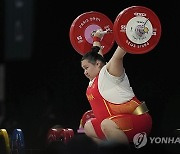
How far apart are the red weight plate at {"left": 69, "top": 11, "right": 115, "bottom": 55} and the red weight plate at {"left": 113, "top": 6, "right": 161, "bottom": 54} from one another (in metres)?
0.42

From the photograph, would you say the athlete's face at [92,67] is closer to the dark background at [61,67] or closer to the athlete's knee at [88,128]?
the athlete's knee at [88,128]

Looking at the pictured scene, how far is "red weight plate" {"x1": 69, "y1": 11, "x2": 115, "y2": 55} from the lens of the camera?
3.12 m

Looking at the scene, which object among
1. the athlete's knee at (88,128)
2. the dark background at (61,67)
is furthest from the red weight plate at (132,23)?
the dark background at (61,67)

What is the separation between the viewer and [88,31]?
3119mm

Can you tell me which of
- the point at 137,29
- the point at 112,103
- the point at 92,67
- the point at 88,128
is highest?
the point at 137,29

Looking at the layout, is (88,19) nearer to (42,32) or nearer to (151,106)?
(42,32)

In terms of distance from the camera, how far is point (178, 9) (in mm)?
3660

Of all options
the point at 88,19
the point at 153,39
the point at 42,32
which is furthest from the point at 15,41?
the point at 153,39

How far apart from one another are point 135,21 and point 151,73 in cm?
101

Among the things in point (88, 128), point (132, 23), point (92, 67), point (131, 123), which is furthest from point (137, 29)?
point (88, 128)

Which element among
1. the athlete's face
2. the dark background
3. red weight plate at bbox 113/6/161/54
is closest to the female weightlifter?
the athlete's face

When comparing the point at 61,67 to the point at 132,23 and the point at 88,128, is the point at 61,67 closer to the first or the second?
the point at 88,128

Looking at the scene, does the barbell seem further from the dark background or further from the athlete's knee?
the dark background

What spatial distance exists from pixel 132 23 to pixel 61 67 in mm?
1126
